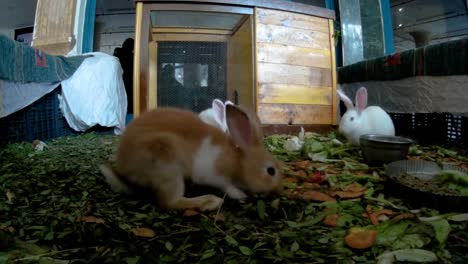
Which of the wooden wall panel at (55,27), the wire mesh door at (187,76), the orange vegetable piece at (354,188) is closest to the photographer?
the orange vegetable piece at (354,188)

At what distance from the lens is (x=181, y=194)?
0.89 m

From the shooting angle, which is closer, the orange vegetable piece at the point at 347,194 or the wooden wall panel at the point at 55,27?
the orange vegetable piece at the point at 347,194

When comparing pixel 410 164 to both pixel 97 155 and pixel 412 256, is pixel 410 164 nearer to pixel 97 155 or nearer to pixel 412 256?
pixel 412 256

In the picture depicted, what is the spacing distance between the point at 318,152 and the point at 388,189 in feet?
2.38

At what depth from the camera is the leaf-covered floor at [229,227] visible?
641 mm

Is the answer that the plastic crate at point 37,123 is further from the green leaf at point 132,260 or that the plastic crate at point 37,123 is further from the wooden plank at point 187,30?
the green leaf at point 132,260

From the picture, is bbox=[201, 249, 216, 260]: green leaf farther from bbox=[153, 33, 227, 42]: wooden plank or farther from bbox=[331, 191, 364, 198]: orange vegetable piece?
bbox=[153, 33, 227, 42]: wooden plank

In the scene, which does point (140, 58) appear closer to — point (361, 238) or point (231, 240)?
point (231, 240)

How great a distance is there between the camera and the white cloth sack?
8.88ft

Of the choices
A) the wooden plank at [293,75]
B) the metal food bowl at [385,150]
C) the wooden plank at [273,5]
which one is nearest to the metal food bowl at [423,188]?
the metal food bowl at [385,150]

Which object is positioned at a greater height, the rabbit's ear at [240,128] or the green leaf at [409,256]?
the rabbit's ear at [240,128]

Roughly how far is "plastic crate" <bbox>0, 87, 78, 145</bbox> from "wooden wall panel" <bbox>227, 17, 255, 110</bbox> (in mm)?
1578

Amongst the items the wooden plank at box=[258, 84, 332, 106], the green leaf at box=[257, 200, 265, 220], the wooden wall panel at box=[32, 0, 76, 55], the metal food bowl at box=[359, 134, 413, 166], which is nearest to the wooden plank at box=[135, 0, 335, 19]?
the wooden plank at box=[258, 84, 332, 106]

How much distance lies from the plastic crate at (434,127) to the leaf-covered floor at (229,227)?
4.12 ft
